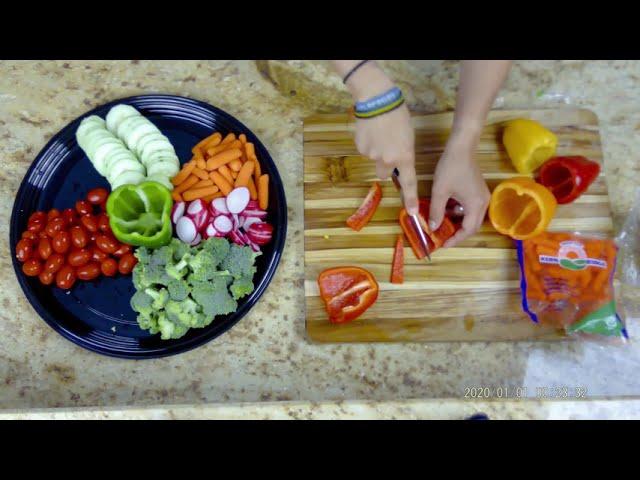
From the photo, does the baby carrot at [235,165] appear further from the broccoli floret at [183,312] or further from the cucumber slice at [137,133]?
the broccoli floret at [183,312]

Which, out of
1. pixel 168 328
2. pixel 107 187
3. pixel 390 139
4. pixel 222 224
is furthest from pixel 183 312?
pixel 390 139

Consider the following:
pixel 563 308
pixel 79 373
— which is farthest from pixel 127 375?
pixel 563 308

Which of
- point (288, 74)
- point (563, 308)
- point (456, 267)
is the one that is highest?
point (288, 74)

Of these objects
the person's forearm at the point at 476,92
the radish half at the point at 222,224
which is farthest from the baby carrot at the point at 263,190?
the person's forearm at the point at 476,92

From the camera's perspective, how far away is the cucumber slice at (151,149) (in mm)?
1607

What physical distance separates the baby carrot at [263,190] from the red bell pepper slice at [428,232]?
41 cm

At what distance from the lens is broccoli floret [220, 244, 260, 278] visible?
4.91 feet

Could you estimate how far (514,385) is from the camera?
1531 mm

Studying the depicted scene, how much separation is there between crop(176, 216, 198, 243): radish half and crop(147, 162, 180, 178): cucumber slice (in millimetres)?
147

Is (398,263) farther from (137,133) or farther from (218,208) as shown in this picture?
(137,133)

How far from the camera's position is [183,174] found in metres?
1.60

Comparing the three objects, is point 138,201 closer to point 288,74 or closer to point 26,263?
point 26,263
